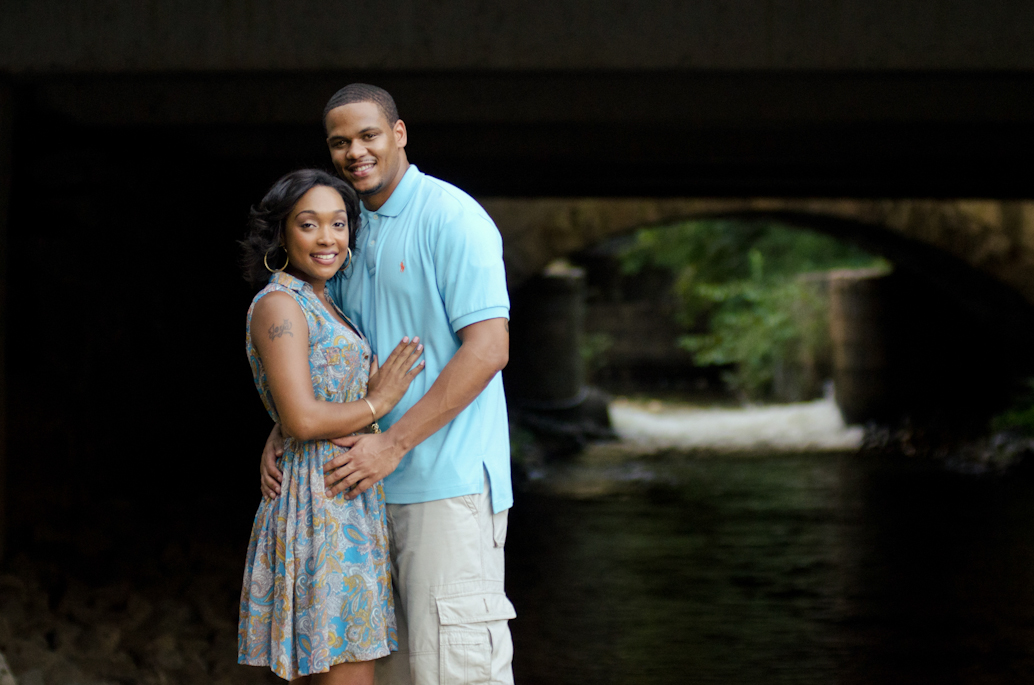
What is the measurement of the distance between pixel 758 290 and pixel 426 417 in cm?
2230

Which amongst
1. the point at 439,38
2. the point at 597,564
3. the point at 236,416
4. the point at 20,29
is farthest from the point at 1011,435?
the point at 20,29

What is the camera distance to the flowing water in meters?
4.78

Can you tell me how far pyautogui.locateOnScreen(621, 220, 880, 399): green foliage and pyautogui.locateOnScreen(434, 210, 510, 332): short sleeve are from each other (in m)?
17.3

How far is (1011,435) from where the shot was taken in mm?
13273

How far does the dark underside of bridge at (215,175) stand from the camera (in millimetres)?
5652

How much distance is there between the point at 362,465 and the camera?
7.98ft

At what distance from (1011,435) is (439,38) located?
1081cm

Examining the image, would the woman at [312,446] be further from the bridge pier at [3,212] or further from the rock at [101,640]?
the bridge pier at [3,212]

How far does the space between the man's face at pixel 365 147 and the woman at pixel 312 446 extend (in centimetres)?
5

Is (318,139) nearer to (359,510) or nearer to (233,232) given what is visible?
(233,232)

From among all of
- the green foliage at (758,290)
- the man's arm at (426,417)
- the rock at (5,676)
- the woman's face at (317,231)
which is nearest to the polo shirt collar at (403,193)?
the woman's face at (317,231)

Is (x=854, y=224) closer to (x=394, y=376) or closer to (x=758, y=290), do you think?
(x=758, y=290)

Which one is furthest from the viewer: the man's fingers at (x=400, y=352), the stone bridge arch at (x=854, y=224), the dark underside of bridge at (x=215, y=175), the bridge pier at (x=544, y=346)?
the bridge pier at (x=544, y=346)

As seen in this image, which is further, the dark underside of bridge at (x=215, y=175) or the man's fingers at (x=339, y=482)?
the dark underside of bridge at (x=215, y=175)
